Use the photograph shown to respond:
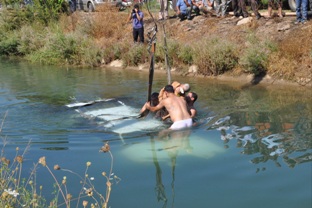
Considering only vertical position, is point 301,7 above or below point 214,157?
above

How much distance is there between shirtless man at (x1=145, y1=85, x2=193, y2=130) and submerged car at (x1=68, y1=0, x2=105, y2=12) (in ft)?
58.1

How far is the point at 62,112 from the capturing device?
12211mm

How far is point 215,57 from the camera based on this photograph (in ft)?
53.4

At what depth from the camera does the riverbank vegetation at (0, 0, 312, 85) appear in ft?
50.1

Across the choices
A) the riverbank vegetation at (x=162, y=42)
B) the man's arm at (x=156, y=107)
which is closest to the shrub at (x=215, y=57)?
the riverbank vegetation at (x=162, y=42)

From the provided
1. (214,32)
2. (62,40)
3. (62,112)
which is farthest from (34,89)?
(214,32)

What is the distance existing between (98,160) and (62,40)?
1412 centimetres

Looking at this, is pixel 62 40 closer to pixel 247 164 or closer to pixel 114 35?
pixel 114 35

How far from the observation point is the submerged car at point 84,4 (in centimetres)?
2719

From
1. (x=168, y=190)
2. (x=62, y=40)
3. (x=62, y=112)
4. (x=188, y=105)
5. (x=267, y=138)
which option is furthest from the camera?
(x=62, y=40)

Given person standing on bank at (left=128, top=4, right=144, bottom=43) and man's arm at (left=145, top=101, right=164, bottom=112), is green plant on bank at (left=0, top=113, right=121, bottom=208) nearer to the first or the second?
man's arm at (left=145, top=101, right=164, bottom=112)

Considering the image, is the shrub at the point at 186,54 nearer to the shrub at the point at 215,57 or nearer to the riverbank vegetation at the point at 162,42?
the riverbank vegetation at the point at 162,42

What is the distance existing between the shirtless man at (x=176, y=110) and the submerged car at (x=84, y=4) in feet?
58.1

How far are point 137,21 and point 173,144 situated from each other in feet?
34.6
